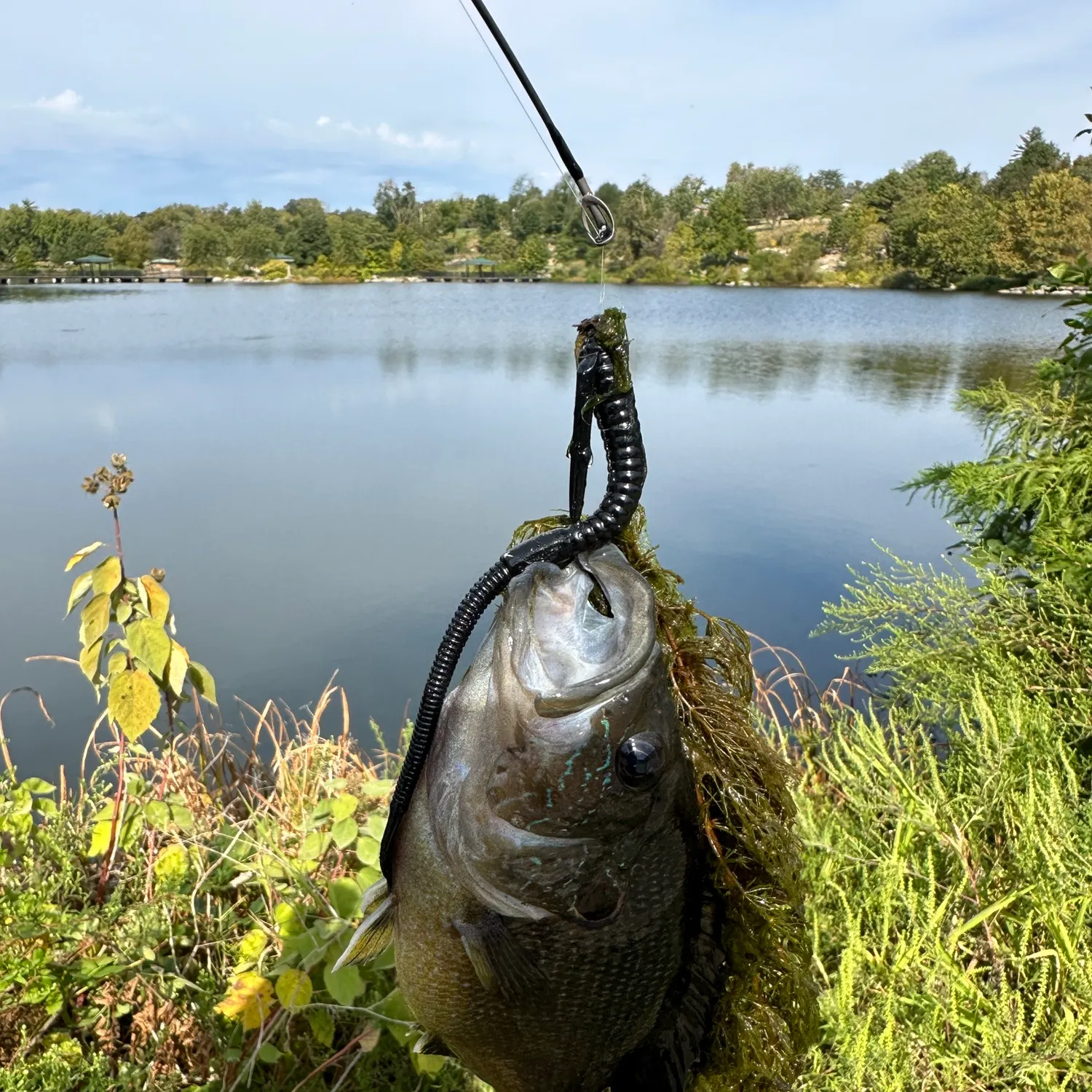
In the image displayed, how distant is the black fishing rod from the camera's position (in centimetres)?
117

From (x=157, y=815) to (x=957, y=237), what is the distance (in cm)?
6019

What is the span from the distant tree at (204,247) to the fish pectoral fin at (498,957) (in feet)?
251

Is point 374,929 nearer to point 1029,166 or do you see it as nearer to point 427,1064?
point 427,1064

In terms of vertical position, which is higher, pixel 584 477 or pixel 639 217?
pixel 639 217

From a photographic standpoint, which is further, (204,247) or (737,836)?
(204,247)

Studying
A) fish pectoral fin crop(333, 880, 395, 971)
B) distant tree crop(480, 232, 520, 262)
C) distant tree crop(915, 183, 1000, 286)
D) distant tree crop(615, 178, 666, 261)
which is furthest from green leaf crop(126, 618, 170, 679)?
distant tree crop(480, 232, 520, 262)

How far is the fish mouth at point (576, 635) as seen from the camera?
1093 mm

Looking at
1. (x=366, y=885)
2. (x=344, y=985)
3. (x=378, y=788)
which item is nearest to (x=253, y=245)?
(x=378, y=788)

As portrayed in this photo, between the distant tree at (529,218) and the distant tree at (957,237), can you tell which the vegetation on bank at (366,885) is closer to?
the distant tree at (529,218)

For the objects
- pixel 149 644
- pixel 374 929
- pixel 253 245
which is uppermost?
pixel 253 245

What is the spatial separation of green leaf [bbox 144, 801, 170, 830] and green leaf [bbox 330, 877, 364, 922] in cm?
87

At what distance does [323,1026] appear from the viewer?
9.16 feet

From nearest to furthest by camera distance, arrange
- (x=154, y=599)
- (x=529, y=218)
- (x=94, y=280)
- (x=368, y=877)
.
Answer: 1. (x=154, y=599)
2. (x=368, y=877)
3. (x=529, y=218)
4. (x=94, y=280)

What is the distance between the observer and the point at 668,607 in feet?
4.18
